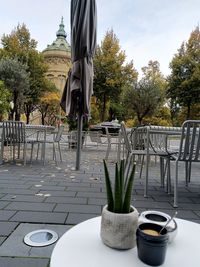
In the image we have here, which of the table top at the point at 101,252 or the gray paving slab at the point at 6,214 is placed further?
the gray paving slab at the point at 6,214

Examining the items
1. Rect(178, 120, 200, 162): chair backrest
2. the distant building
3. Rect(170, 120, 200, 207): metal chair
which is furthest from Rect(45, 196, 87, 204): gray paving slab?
the distant building

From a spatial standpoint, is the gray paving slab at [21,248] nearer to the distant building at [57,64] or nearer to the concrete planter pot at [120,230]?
the concrete planter pot at [120,230]

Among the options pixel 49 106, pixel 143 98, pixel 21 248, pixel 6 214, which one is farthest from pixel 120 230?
pixel 49 106

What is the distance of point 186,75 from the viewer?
58.1 ft

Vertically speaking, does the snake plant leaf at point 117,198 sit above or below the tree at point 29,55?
below

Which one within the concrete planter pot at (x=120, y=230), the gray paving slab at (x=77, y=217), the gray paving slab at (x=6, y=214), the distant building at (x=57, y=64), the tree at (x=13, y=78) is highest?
the distant building at (x=57, y=64)

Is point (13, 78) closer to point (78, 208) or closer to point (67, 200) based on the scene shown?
point (67, 200)

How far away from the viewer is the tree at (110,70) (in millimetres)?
17453

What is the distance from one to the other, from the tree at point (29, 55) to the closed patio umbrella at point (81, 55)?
1422 centimetres

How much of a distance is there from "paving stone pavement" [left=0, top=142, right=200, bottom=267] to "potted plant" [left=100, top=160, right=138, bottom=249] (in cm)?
63

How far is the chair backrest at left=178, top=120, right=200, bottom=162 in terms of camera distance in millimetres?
2449

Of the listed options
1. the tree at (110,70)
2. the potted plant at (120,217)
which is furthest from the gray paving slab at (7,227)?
the tree at (110,70)

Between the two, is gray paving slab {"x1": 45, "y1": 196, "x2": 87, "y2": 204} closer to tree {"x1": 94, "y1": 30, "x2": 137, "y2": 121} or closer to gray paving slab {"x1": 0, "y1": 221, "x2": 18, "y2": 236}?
gray paving slab {"x1": 0, "y1": 221, "x2": 18, "y2": 236}

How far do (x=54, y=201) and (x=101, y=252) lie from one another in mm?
1688
